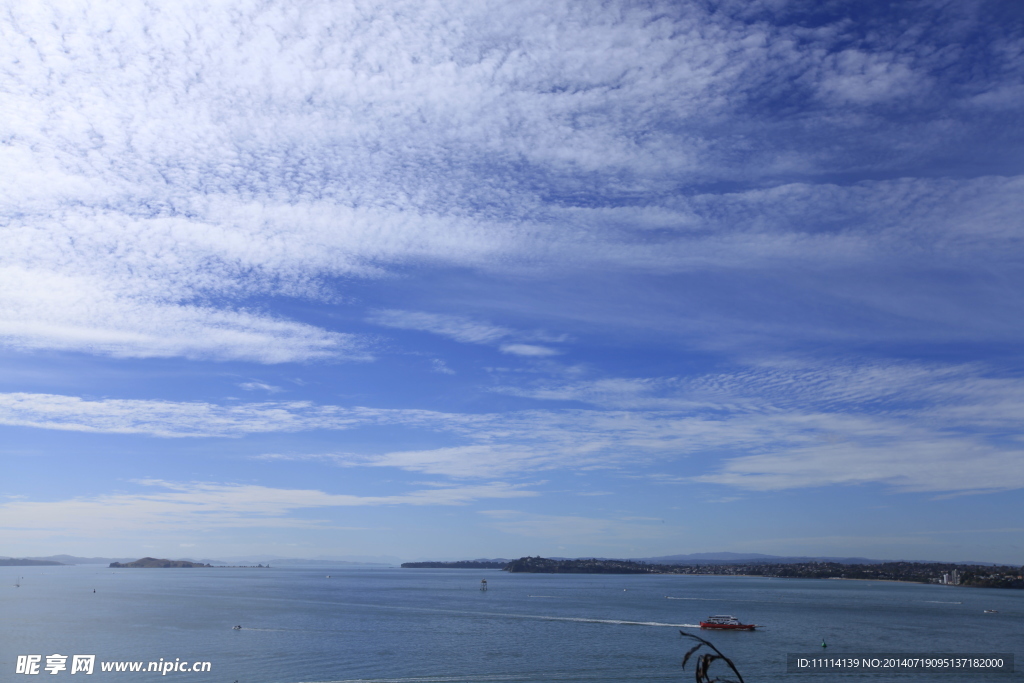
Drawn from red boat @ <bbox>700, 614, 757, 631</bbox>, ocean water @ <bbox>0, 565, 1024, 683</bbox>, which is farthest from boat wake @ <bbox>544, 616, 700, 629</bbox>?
red boat @ <bbox>700, 614, 757, 631</bbox>

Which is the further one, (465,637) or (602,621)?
(602,621)

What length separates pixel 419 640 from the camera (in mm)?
75125

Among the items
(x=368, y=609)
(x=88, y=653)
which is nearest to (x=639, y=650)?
(x=88, y=653)

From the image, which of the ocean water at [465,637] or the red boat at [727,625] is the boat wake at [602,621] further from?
the red boat at [727,625]

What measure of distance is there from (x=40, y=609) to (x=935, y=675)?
132m

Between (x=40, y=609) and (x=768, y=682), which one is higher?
(x=768, y=682)

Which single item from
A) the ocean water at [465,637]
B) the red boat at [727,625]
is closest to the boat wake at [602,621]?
the ocean water at [465,637]

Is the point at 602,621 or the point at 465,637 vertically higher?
the point at 465,637

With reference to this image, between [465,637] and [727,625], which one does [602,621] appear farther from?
[465,637]

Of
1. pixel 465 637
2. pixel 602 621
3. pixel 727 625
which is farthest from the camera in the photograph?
pixel 602 621

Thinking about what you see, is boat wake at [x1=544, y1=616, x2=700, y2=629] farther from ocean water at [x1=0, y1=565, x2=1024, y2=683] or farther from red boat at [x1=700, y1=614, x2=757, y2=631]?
red boat at [x1=700, y1=614, x2=757, y2=631]

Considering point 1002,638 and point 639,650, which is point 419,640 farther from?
point 1002,638

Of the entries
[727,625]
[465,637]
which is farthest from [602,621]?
[465,637]

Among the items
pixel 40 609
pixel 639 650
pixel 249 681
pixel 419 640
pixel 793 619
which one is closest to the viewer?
pixel 249 681
